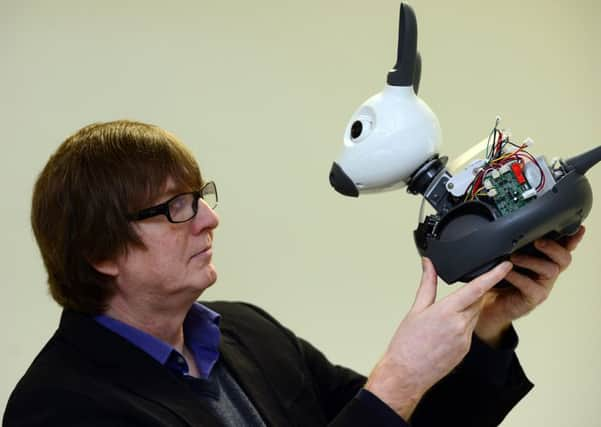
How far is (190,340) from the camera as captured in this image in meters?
1.18

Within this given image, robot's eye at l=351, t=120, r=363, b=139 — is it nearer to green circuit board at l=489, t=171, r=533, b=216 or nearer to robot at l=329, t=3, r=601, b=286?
robot at l=329, t=3, r=601, b=286

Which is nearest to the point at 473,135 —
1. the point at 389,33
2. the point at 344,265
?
the point at 389,33

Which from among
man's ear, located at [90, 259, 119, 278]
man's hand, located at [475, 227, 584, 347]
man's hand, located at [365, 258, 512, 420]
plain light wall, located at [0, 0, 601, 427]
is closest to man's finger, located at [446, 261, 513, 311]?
man's hand, located at [365, 258, 512, 420]

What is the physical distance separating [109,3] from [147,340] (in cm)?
99

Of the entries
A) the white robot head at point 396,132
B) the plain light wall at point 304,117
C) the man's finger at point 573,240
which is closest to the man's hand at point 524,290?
the man's finger at point 573,240

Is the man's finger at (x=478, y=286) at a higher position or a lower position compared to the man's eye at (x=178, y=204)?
lower

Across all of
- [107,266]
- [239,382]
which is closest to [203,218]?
[107,266]

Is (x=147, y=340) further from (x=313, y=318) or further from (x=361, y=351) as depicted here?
(x=361, y=351)

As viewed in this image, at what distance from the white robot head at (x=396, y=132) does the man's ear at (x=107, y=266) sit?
39cm

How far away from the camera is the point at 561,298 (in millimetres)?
2369

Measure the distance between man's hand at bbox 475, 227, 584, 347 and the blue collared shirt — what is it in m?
0.44

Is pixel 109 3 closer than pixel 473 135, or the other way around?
pixel 109 3

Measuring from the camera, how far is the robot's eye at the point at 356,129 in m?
0.98

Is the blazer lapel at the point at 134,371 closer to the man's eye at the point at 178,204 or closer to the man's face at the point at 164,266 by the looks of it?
the man's face at the point at 164,266
